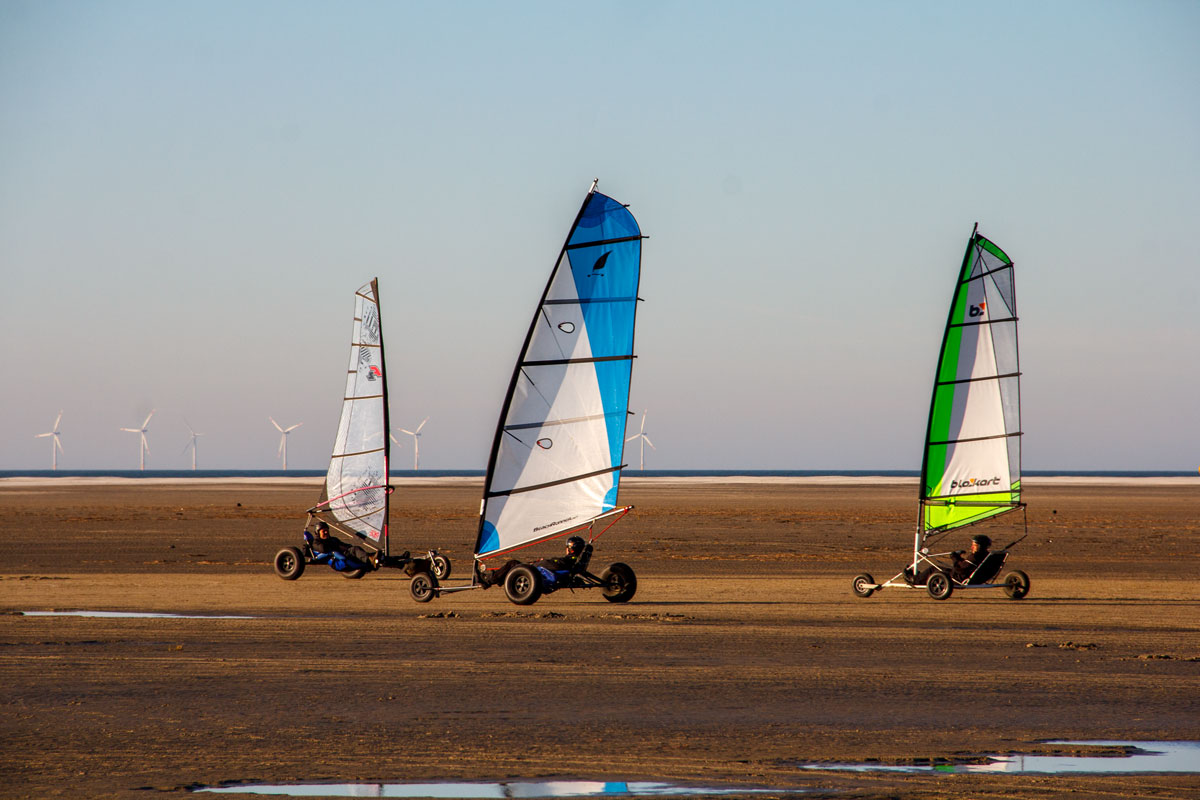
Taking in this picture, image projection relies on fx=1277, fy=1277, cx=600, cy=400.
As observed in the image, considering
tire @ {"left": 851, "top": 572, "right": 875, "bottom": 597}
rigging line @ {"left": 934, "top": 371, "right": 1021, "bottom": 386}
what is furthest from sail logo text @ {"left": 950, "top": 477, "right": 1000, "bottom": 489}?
tire @ {"left": 851, "top": 572, "right": 875, "bottom": 597}

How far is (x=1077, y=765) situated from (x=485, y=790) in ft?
15.0

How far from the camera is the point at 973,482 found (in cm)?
2514

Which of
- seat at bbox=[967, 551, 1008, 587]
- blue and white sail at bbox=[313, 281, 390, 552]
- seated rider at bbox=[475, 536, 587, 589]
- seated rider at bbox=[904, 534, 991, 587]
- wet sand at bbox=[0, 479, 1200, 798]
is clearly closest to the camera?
wet sand at bbox=[0, 479, 1200, 798]

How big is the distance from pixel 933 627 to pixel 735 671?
18.1ft

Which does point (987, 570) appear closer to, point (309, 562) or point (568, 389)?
point (568, 389)

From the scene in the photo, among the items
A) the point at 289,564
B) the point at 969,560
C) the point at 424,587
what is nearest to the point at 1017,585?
the point at 969,560

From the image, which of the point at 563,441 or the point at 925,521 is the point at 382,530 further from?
the point at 925,521

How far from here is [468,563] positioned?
102 ft

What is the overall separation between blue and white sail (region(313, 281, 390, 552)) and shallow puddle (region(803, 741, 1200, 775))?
19.6 meters

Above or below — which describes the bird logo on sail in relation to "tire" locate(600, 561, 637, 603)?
above

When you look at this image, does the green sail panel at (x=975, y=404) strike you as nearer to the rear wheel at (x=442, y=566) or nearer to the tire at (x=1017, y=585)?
the tire at (x=1017, y=585)

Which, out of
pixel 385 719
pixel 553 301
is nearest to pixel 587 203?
pixel 553 301

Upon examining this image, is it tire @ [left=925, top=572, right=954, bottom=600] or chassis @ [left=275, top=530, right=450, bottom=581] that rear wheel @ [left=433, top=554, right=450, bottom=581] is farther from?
tire @ [left=925, top=572, right=954, bottom=600]

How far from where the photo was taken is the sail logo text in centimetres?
2505
